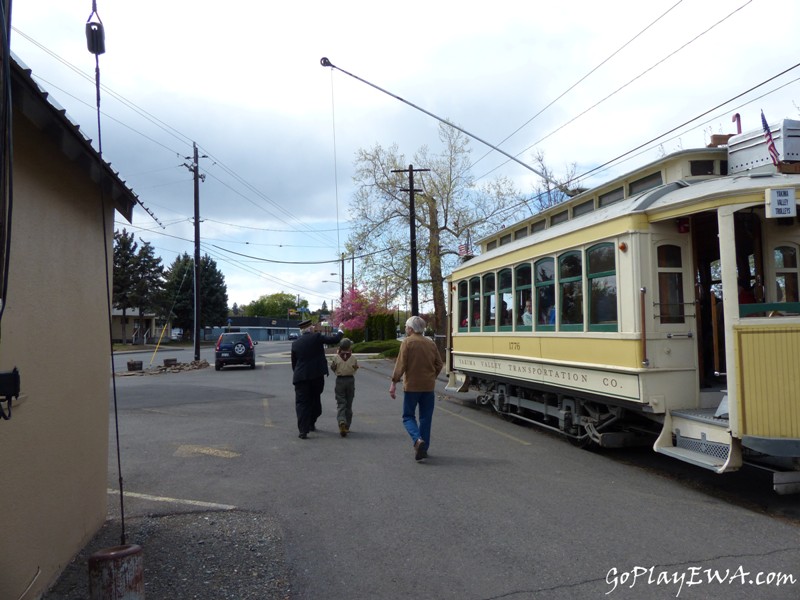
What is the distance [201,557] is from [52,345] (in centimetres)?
189

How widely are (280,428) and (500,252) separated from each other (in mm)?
5016

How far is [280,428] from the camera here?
10.9 m

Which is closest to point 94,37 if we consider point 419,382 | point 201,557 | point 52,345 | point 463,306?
point 52,345

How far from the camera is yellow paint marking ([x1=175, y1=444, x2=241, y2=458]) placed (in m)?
8.60

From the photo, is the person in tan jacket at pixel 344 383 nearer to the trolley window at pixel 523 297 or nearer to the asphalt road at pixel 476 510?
the asphalt road at pixel 476 510

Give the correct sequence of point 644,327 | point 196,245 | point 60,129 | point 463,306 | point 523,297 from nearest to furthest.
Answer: point 60,129
point 644,327
point 523,297
point 463,306
point 196,245

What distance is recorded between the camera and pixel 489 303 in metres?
12.3

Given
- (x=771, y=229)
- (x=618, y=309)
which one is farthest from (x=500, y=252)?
(x=771, y=229)

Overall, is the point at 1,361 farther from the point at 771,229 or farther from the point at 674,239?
the point at 771,229

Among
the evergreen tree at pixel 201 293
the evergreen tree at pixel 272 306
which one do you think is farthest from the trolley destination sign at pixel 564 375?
the evergreen tree at pixel 272 306

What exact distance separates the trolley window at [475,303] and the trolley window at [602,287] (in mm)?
4469

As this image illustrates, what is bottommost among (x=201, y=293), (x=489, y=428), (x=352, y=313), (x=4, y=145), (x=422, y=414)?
(x=489, y=428)

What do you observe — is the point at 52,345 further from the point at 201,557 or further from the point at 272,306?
the point at 272,306

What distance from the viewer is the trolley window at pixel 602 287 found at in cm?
789
